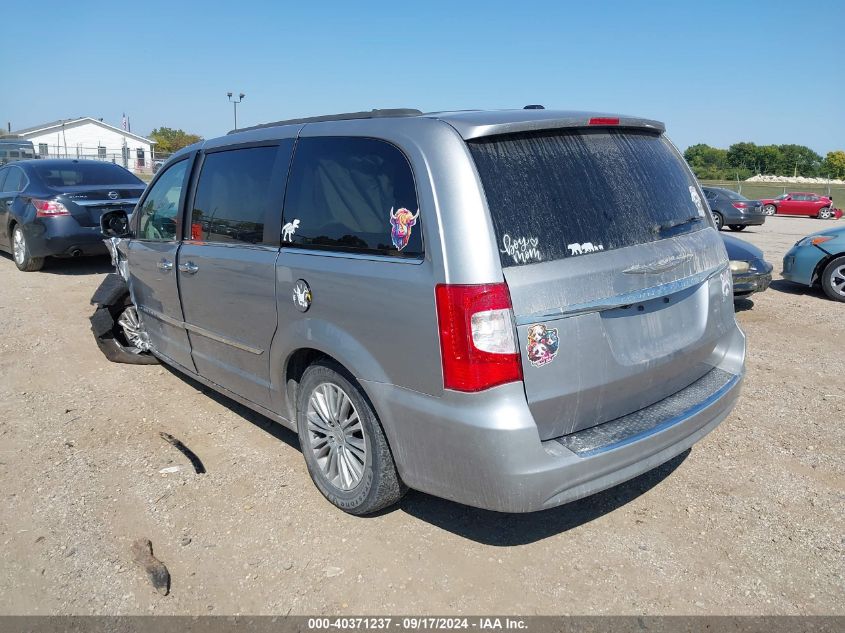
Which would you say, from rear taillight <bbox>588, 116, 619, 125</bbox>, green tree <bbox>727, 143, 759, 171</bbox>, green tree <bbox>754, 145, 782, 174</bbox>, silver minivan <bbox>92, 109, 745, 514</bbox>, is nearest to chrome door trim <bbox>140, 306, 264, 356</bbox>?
silver minivan <bbox>92, 109, 745, 514</bbox>

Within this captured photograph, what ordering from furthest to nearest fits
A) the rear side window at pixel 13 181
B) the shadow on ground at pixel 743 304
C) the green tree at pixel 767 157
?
the green tree at pixel 767 157, the rear side window at pixel 13 181, the shadow on ground at pixel 743 304

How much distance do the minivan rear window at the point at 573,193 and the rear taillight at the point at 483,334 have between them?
0.17m

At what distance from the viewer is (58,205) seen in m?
8.95

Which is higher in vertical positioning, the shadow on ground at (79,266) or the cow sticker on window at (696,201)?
the cow sticker on window at (696,201)

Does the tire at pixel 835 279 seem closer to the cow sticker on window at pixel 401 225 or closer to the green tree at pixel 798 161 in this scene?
the cow sticker on window at pixel 401 225

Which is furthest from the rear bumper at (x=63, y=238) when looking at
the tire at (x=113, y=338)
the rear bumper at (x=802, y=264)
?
the rear bumper at (x=802, y=264)

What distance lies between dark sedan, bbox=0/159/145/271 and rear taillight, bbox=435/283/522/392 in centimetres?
777

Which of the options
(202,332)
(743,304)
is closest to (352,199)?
(202,332)

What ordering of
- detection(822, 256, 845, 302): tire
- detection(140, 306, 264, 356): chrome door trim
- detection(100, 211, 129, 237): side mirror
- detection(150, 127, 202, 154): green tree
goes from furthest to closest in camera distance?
detection(150, 127, 202, 154): green tree → detection(822, 256, 845, 302): tire → detection(100, 211, 129, 237): side mirror → detection(140, 306, 264, 356): chrome door trim

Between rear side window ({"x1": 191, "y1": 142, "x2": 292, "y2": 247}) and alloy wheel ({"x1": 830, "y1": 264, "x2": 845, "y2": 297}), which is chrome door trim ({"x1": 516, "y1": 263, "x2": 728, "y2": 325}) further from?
alloy wheel ({"x1": 830, "y1": 264, "x2": 845, "y2": 297})

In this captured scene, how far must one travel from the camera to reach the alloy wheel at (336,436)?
3.06 meters

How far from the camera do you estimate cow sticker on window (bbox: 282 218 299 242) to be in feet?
10.7

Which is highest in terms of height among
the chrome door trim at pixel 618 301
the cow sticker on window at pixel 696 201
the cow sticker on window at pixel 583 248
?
the cow sticker on window at pixel 696 201

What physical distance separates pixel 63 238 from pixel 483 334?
835 centimetres
